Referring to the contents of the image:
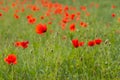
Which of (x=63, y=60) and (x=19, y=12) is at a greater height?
(x=63, y=60)

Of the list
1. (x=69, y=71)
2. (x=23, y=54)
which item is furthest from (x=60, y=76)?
(x=23, y=54)

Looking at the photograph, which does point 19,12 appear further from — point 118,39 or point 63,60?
point 63,60

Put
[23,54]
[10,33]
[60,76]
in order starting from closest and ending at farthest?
[60,76], [23,54], [10,33]

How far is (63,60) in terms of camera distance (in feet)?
10.8

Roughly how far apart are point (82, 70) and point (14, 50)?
2.95 ft

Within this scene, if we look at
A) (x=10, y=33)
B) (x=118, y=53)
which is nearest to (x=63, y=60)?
(x=118, y=53)

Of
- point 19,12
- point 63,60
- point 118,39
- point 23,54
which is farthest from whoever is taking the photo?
point 19,12

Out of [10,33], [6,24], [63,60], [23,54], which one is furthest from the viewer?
[6,24]

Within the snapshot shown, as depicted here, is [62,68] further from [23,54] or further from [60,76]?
[23,54]

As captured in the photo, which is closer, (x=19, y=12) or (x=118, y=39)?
(x=118, y=39)

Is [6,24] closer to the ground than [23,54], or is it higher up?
closer to the ground

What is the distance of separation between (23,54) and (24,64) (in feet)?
1.23

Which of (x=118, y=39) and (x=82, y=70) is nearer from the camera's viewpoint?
(x=82, y=70)

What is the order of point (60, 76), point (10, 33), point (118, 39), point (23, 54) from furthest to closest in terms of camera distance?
point (10, 33) → point (118, 39) → point (23, 54) → point (60, 76)
